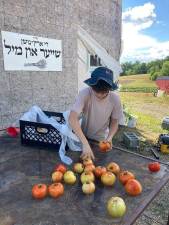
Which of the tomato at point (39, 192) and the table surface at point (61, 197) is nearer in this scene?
the table surface at point (61, 197)

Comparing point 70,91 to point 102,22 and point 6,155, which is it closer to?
point 102,22

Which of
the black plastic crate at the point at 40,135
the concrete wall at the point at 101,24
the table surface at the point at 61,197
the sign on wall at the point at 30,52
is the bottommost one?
the table surface at the point at 61,197

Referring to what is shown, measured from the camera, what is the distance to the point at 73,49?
5.66 metres

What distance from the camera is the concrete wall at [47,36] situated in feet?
14.1

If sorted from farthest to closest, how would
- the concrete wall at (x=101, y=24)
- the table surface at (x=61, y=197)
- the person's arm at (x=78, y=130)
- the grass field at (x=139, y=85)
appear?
the grass field at (x=139, y=85)
the concrete wall at (x=101, y=24)
the person's arm at (x=78, y=130)
the table surface at (x=61, y=197)

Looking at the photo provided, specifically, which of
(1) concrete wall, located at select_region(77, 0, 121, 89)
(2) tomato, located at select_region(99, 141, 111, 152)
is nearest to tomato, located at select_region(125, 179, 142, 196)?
(2) tomato, located at select_region(99, 141, 111, 152)

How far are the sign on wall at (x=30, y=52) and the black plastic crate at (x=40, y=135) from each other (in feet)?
7.54

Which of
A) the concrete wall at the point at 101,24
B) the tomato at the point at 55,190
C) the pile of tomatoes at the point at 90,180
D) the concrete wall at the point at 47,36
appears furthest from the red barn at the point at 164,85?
the tomato at the point at 55,190

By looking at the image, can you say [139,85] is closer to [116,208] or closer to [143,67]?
[143,67]

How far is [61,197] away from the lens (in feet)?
4.83

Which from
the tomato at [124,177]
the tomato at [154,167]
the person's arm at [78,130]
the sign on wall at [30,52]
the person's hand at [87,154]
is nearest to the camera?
the tomato at [124,177]

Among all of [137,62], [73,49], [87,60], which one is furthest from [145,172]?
[137,62]

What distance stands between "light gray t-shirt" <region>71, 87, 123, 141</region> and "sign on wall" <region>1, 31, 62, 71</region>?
7.62ft

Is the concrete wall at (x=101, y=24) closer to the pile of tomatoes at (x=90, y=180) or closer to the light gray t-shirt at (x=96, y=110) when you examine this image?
the light gray t-shirt at (x=96, y=110)
